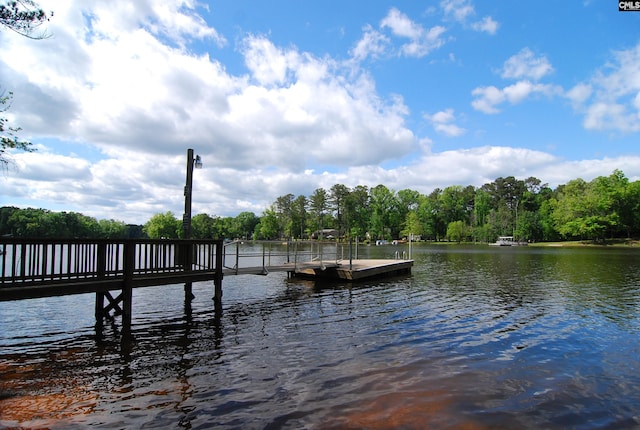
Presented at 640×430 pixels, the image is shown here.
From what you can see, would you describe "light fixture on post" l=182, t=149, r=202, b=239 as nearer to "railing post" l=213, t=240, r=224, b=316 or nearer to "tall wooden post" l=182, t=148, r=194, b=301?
"tall wooden post" l=182, t=148, r=194, b=301

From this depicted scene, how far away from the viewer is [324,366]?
7.73 m

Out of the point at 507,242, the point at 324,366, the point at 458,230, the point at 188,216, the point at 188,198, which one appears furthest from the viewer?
the point at 458,230

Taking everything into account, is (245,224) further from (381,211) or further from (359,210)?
(381,211)

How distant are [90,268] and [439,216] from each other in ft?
356

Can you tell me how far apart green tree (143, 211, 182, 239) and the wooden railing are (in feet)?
274

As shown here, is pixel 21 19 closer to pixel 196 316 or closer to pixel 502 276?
pixel 196 316

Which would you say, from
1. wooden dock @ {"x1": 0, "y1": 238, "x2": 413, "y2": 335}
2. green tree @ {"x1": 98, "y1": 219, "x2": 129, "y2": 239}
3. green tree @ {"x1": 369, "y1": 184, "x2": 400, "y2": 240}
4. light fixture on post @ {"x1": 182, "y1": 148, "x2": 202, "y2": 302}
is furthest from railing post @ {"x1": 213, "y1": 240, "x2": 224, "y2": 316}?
green tree @ {"x1": 98, "y1": 219, "x2": 129, "y2": 239}

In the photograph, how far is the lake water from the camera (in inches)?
222

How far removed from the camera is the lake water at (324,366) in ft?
18.5

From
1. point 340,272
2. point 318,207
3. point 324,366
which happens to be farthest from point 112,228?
point 324,366

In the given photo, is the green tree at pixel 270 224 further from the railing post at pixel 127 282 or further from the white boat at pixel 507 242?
the railing post at pixel 127 282

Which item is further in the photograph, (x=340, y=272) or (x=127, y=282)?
(x=340, y=272)

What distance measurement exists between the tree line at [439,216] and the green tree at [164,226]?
240 millimetres

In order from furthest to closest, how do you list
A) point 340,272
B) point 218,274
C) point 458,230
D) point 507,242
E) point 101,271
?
1. point 458,230
2. point 507,242
3. point 340,272
4. point 218,274
5. point 101,271
